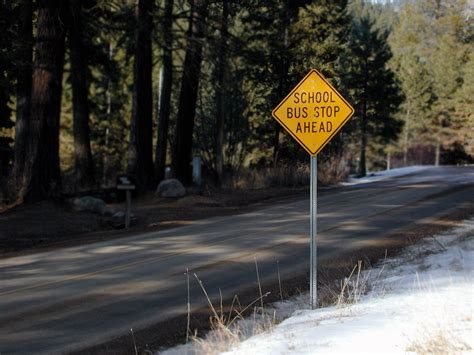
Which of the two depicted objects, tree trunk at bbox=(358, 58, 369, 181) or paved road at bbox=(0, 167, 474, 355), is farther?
tree trunk at bbox=(358, 58, 369, 181)

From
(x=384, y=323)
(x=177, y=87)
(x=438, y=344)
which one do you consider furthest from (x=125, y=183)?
(x=177, y=87)

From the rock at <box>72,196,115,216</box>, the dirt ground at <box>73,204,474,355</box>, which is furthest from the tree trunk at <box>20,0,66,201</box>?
the dirt ground at <box>73,204,474,355</box>

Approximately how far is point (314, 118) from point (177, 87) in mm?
30502

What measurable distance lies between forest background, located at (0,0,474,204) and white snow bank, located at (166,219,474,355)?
12.6 metres

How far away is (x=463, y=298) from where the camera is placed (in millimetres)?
6727

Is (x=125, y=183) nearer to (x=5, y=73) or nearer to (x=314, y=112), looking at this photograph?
(x=314, y=112)

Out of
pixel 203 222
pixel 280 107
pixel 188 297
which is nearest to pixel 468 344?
pixel 280 107

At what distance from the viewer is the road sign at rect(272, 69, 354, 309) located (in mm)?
7441

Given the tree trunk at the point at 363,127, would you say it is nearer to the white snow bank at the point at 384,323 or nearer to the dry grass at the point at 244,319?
the white snow bank at the point at 384,323

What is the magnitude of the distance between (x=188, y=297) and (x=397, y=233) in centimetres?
Answer: 694

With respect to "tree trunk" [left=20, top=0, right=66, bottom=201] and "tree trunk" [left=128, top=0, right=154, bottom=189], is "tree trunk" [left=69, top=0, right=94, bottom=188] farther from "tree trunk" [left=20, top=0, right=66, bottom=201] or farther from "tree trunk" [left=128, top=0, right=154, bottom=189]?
"tree trunk" [left=20, top=0, right=66, bottom=201]

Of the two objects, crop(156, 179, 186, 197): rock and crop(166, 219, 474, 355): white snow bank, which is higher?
crop(156, 179, 186, 197): rock

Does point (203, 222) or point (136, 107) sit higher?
point (136, 107)

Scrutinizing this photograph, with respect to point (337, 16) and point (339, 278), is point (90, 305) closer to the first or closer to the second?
point (339, 278)
